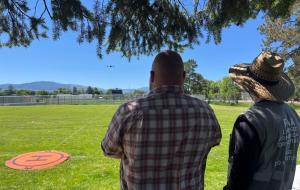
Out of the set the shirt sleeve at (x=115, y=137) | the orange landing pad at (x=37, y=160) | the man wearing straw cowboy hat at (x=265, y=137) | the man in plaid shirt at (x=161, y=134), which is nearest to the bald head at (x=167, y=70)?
the man in plaid shirt at (x=161, y=134)

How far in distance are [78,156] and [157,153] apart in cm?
803

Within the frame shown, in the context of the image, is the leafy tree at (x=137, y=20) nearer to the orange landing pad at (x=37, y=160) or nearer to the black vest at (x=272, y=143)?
the black vest at (x=272, y=143)

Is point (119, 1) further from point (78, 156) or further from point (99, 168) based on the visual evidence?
point (78, 156)

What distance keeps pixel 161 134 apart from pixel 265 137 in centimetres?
59

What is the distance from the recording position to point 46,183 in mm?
7012

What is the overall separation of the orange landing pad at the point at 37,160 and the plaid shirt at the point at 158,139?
252 inches

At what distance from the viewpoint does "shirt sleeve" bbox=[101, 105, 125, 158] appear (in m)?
2.30

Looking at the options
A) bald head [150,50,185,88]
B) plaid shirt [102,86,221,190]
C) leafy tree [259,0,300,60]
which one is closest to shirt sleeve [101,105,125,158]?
plaid shirt [102,86,221,190]

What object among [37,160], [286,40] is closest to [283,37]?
[286,40]

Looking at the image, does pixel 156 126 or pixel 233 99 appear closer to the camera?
pixel 156 126

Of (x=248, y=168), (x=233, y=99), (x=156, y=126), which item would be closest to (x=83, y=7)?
(x=156, y=126)

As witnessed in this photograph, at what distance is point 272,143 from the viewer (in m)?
2.27

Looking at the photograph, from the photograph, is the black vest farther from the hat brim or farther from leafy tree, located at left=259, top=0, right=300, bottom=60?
leafy tree, located at left=259, top=0, right=300, bottom=60

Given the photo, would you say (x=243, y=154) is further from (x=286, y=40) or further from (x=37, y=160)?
(x=286, y=40)
